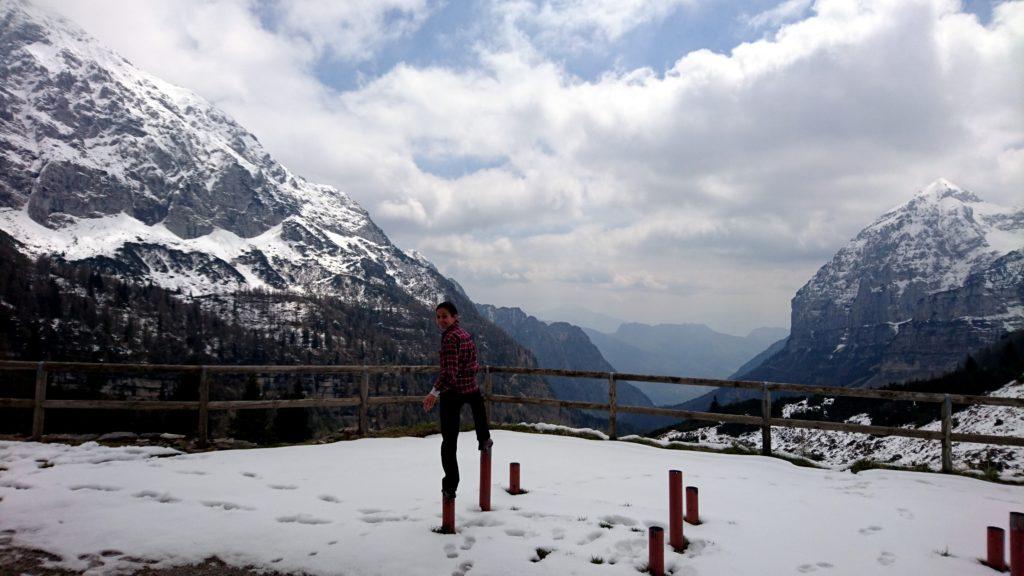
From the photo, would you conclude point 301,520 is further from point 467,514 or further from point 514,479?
point 514,479

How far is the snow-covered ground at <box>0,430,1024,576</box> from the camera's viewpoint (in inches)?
219

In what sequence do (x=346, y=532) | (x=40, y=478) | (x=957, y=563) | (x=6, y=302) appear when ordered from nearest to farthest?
(x=957, y=563), (x=346, y=532), (x=40, y=478), (x=6, y=302)

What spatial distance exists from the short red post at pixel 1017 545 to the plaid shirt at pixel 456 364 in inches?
198

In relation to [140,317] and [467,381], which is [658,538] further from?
[140,317]

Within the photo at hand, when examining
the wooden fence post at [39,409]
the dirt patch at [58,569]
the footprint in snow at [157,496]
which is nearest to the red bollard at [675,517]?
the dirt patch at [58,569]

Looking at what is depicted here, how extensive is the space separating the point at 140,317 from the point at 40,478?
208m

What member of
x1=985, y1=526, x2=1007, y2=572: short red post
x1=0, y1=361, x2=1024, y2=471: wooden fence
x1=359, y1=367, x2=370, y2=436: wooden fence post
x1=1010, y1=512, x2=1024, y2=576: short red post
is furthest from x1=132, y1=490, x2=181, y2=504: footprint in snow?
x1=985, y1=526, x2=1007, y2=572: short red post

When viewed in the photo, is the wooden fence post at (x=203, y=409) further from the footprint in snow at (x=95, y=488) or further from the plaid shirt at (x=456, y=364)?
the plaid shirt at (x=456, y=364)

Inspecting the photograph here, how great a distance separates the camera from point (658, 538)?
5.14 metres

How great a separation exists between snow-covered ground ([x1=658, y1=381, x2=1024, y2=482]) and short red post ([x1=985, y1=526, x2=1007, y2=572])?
583 cm

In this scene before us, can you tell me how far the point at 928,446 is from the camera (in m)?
52.8

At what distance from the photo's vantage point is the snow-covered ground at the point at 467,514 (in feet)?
18.3

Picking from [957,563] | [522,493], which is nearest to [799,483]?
[957,563]

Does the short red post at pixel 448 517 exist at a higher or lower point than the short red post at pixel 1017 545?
lower
